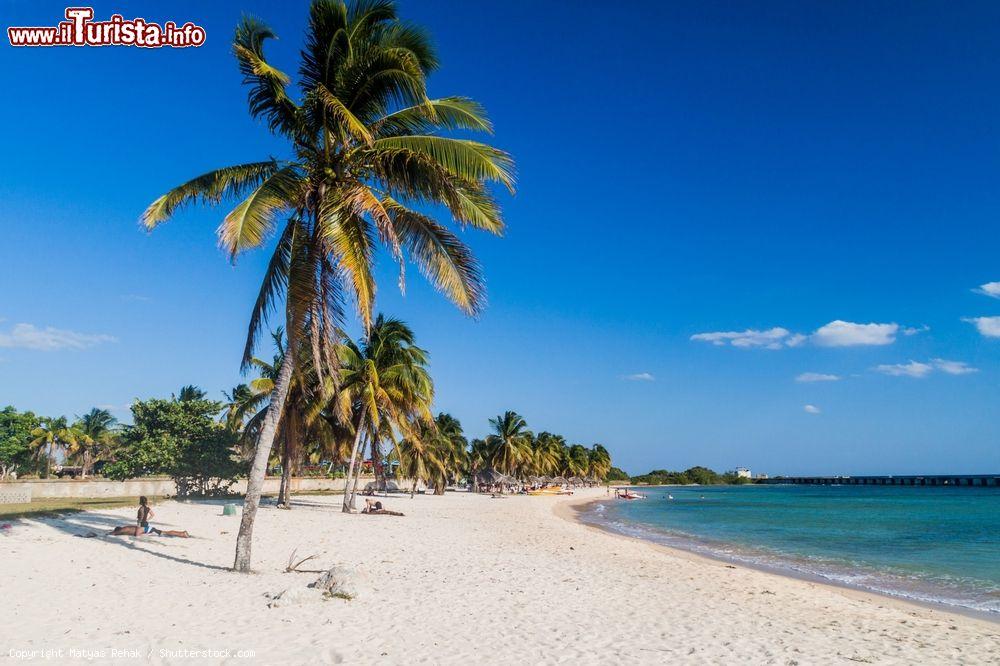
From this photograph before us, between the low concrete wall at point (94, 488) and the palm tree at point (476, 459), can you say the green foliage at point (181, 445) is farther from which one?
the palm tree at point (476, 459)

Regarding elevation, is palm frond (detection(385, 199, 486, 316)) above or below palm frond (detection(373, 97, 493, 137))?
below

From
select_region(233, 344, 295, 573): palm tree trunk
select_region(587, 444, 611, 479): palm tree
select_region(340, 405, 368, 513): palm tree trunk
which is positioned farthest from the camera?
select_region(587, 444, 611, 479): palm tree

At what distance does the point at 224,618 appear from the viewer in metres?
7.82

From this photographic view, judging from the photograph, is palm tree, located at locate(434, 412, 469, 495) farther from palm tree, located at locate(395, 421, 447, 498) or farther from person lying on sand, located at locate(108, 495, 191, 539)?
person lying on sand, located at locate(108, 495, 191, 539)

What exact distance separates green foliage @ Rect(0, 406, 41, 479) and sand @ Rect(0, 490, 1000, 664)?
4403 centimetres

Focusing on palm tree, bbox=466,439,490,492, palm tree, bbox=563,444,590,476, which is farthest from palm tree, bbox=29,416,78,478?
palm tree, bbox=563,444,590,476

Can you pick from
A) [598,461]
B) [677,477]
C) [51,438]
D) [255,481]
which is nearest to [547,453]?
[598,461]

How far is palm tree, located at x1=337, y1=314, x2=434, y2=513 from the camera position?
2583 centimetres

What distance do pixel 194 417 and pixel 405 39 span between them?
29360mm

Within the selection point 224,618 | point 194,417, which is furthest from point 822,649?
point 194,417

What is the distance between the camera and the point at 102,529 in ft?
53.9

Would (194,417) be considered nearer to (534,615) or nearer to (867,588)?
(534,615)

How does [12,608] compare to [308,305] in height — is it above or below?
below

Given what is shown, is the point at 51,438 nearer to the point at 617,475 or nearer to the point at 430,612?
the point at 430,612
